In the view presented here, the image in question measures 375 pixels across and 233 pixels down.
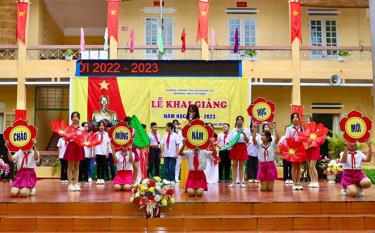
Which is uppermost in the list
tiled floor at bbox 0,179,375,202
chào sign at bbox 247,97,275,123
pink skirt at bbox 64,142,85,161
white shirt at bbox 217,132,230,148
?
chào sign at bbox 247,97,275,123

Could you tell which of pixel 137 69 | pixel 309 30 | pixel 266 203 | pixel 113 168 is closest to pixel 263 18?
pixel 309 30

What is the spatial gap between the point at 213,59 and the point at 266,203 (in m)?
9.77

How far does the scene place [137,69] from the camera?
15148 millimetres

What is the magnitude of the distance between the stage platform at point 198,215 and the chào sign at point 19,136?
1.03m

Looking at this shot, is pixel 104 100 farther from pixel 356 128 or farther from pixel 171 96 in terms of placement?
pixel 356 128

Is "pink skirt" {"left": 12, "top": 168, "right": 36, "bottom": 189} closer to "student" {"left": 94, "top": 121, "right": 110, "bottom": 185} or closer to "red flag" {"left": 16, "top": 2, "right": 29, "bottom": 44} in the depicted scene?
"student" {"left": 94, "top": 121, "right": 110, "bottom": 185}

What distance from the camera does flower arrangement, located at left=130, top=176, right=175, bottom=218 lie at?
6949 millimetres

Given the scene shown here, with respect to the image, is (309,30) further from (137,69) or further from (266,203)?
(266,203)

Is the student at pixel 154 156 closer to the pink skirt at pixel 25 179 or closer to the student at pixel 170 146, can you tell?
the student at pixel 170 146

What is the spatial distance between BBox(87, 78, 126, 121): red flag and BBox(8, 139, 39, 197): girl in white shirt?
20.6ft

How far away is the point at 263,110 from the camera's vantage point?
365 inches

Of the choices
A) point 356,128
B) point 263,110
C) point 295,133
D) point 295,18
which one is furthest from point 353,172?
point 295,18

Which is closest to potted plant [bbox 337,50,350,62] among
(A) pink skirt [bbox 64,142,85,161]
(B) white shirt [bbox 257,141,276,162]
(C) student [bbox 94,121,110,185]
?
(B) white shirt [bbox 257,141,276,162]

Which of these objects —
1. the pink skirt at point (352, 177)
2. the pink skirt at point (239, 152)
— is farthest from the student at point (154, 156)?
the pink skirt at point (352, 177)
